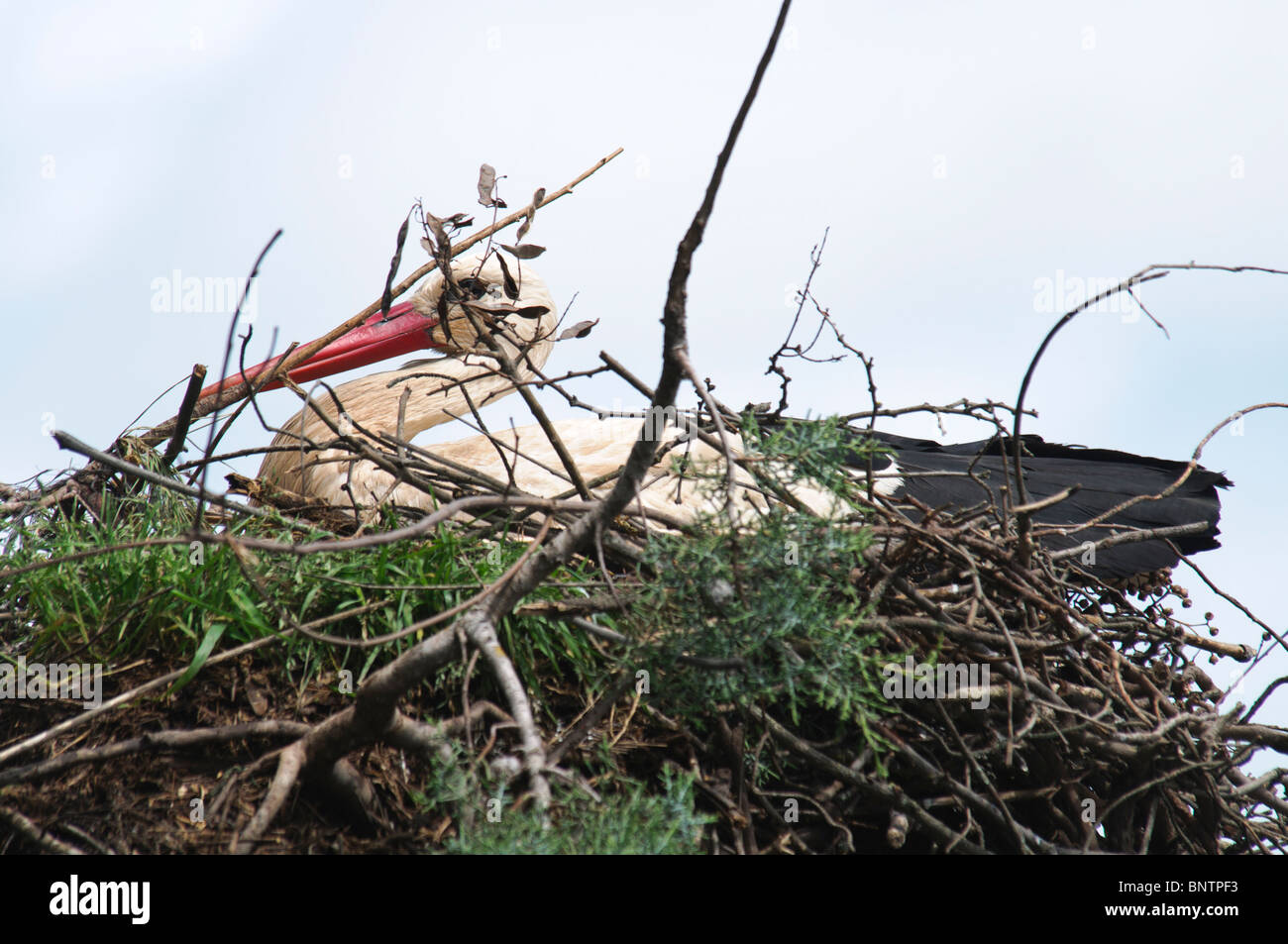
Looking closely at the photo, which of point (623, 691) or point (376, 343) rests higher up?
point (376, 343)

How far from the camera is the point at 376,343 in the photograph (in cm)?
460

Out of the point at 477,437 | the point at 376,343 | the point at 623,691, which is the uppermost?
the point at 376,343

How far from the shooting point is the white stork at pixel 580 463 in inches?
114

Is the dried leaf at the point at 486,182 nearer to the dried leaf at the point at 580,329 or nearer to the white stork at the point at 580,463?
the white stork at the point at 580,463

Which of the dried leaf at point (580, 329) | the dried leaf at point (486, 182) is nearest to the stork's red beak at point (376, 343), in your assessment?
the dried leaf at point (486, 182)

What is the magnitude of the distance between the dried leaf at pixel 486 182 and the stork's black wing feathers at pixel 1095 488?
50.5 inches

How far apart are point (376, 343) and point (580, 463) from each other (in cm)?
169

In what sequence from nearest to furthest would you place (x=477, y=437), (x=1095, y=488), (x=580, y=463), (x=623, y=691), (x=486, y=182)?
(x=623, y=691) → (x=486, y=182) → (x=580, y=463) → (x=1095, y=488) → (x=477, y=437)

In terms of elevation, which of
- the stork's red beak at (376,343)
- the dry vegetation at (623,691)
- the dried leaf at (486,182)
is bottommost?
the dry vegetation at (623,691)

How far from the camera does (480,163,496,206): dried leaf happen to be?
2.28m

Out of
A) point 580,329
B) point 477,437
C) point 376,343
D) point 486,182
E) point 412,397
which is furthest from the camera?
point 376,343

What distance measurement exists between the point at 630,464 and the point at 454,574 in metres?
0.96

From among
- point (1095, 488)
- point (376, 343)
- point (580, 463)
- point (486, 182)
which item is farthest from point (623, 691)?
point (376, 343)

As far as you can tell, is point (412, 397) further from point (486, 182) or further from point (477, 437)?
point (486, 182)
